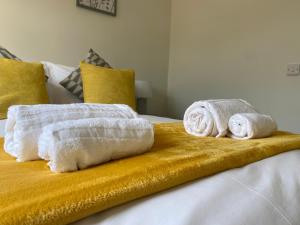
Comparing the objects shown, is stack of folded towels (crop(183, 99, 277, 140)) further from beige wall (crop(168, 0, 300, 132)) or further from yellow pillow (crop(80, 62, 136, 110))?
beige wall (crop(168, 0, 300, 132))

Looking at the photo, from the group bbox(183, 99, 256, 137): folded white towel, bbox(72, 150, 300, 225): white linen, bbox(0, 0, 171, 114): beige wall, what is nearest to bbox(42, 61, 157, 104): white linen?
bbox(0, 0, 171, 114): beige wall

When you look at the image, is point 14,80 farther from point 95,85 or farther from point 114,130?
point 114,130

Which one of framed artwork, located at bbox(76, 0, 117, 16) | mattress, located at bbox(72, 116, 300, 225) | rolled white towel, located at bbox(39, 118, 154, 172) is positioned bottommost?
mattress, located at bbox(72, 116, 300, 225)

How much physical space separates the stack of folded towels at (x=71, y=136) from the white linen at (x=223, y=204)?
0.52 feet

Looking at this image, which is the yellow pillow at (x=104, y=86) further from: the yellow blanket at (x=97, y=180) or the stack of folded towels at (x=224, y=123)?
the yellow blanket at (x=97, y=180)

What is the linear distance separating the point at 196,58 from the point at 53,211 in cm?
254

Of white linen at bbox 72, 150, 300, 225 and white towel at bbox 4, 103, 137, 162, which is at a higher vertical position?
white towel at bbox 4, 103, 137, 162

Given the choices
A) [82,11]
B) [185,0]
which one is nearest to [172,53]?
[185,0]

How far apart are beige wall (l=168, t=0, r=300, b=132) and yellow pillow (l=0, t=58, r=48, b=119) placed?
167 centimetres

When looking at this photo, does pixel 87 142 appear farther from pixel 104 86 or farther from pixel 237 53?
pixel 237 53

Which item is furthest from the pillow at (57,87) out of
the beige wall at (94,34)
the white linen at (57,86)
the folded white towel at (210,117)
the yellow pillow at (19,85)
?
the folded white towel at (210,117)

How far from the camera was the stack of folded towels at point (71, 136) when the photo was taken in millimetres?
530

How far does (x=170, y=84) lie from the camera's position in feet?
9.95

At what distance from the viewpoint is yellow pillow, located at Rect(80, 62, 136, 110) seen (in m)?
1.65
